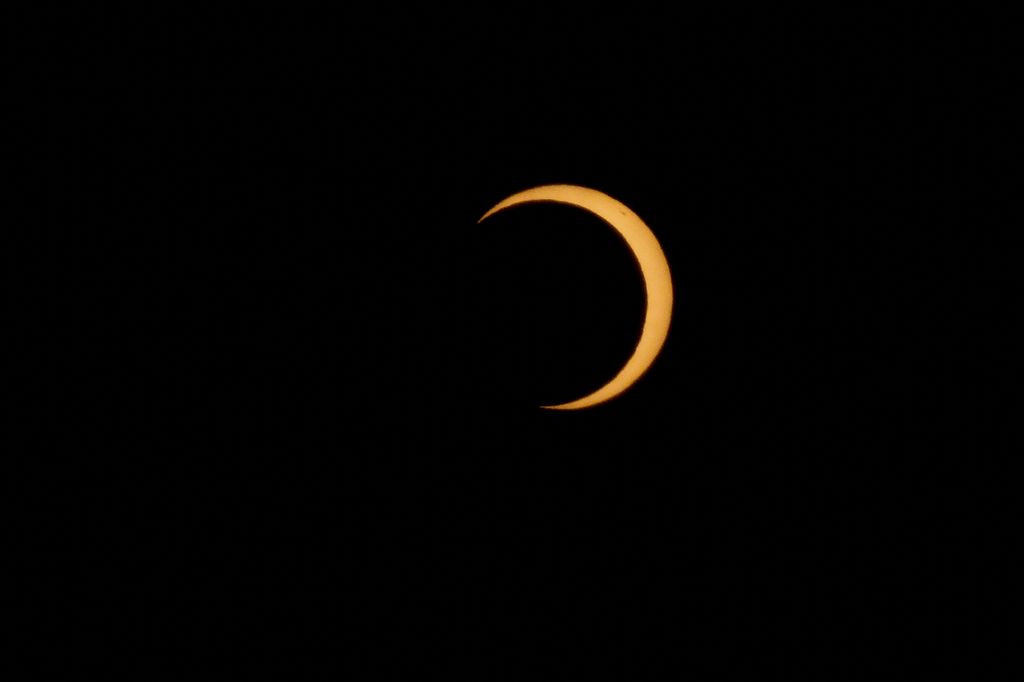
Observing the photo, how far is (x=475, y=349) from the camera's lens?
111 centimetres

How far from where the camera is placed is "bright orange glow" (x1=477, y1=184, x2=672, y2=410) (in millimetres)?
1055

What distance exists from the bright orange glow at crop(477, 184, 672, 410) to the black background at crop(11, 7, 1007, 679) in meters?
0.07

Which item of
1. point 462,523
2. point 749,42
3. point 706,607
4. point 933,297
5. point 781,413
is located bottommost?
point 706,607

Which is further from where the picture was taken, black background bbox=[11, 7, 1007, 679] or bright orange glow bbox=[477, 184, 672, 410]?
black background bbox=[11, 7, 1007, 679]

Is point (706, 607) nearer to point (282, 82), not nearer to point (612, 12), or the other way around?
point (612, 12)

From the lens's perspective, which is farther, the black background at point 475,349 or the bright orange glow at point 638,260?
the black background at point 475,349

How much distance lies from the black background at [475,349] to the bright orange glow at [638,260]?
0.23ft

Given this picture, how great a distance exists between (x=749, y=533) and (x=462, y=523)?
0.57 m

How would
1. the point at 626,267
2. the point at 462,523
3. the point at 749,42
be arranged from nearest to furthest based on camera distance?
the point at 626,267
the point at 749,42
the point at 462,523

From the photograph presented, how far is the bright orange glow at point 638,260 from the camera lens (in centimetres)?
105

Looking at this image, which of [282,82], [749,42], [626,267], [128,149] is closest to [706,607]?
[626,267]

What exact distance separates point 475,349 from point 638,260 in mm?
310

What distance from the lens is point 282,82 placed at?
1.22 metres

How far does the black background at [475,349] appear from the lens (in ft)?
3.87
